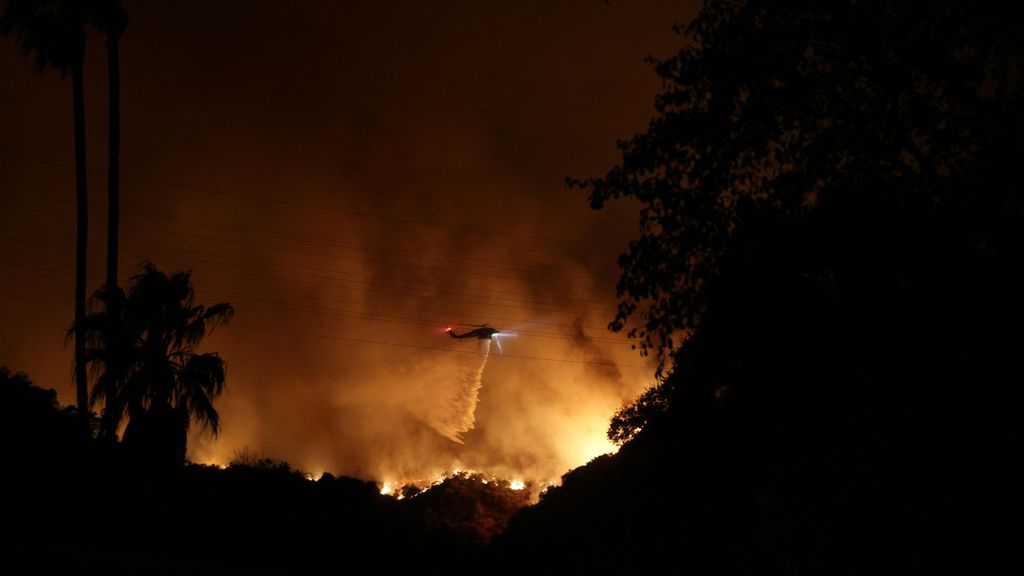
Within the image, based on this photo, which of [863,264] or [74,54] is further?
[74,54]

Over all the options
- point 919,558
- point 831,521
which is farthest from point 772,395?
point 919,558

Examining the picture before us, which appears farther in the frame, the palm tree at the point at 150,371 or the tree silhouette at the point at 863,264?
the palm tree at the point at 150,371

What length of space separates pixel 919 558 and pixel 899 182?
4.19 m

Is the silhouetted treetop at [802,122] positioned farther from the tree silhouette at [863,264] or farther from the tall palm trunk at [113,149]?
the tall palm trunk at [113,149]

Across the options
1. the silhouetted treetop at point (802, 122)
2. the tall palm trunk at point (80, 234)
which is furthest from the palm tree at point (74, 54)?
the silhouetted treetop at point (802, 122)

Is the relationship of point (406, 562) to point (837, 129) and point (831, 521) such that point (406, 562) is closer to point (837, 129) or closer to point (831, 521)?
point (831, 521)

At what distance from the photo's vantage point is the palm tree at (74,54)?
2270cm

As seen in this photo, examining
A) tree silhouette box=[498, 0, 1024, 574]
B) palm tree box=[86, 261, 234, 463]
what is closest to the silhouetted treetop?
tree silhouette box=[498, 0, 1024, 574]

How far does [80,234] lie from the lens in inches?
928

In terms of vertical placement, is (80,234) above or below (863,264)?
above

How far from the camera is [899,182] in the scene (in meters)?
7.82

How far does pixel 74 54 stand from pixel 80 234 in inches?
238

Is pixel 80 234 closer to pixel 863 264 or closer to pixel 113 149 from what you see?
pixel 113 149

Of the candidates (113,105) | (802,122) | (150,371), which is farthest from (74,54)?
(802,122)
